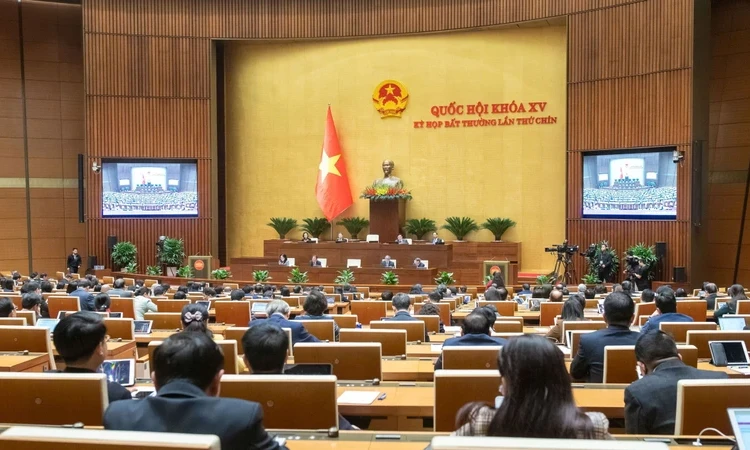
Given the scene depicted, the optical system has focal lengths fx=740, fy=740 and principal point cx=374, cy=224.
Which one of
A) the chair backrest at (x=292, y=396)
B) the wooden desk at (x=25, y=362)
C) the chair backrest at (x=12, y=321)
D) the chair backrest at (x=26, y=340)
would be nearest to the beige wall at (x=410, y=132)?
the chair backrest at (x=12, y=321)

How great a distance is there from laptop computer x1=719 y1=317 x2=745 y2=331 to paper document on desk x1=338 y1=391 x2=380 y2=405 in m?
3.22

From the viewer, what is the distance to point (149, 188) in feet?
58.6

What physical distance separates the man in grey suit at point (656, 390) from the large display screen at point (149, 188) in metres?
16.1

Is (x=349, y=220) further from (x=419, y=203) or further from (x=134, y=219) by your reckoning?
(x=134, y=219)

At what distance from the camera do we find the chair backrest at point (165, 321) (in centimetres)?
673

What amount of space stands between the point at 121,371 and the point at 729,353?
335cm

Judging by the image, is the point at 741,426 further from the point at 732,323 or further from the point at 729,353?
the point at 732,323

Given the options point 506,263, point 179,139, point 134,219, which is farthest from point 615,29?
point 134,219

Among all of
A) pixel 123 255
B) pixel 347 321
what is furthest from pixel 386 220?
pixel 347 321

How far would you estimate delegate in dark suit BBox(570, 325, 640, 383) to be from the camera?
411cm

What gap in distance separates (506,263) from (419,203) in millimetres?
4082

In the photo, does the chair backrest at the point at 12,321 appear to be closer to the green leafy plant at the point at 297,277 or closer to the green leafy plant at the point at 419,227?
the green leafy plant at the point at 297,277

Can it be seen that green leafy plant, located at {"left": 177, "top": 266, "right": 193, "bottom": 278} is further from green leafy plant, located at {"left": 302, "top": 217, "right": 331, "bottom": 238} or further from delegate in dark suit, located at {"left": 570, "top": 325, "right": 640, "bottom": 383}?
delegate in dark suit, located at {"left": 570, "top": 325, "right": 640, "bottom": 383}

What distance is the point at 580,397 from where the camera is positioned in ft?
11.1
